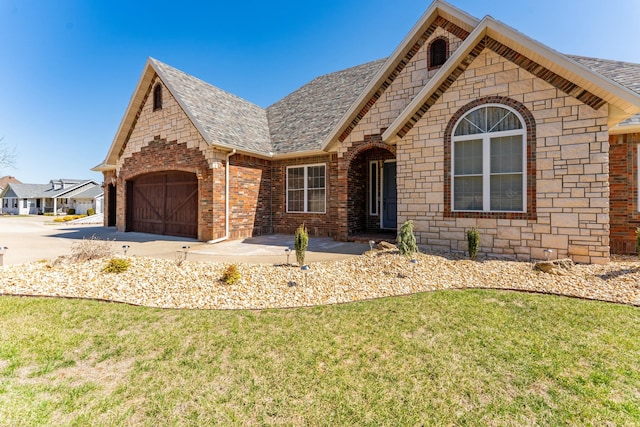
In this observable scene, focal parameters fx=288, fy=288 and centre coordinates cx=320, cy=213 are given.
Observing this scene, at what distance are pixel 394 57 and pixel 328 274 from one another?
8.02 m

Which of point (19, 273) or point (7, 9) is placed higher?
point (7, 9)

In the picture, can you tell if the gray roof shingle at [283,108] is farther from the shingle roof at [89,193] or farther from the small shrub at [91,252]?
the shingle roof at [89,193]

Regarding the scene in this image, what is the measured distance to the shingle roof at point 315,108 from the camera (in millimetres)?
13234

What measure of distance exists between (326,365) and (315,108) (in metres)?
14.2

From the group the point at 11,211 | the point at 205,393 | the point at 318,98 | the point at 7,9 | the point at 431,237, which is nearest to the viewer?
the point at 205,393

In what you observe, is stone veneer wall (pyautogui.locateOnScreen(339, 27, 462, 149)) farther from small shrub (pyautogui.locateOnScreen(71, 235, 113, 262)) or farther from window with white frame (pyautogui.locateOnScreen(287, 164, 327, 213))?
small shrub (pyautogui.locateOnScreen(71, 235, 113, 262))

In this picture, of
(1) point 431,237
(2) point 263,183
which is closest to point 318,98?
(2) point 263,183

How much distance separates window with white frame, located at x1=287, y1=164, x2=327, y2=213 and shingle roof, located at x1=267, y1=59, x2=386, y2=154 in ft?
3.34

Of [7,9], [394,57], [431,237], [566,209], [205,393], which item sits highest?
[7,9]

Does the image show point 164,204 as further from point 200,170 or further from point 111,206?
point 111,206

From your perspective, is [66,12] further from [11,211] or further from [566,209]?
[11,211]

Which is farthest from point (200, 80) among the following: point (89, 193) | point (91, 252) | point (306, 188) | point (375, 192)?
point (89, 193)

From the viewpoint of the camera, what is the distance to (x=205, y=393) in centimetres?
276

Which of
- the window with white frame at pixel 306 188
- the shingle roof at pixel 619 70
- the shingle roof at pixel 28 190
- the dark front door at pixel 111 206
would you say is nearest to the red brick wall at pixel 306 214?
the window with white frame at pixel 306 188
